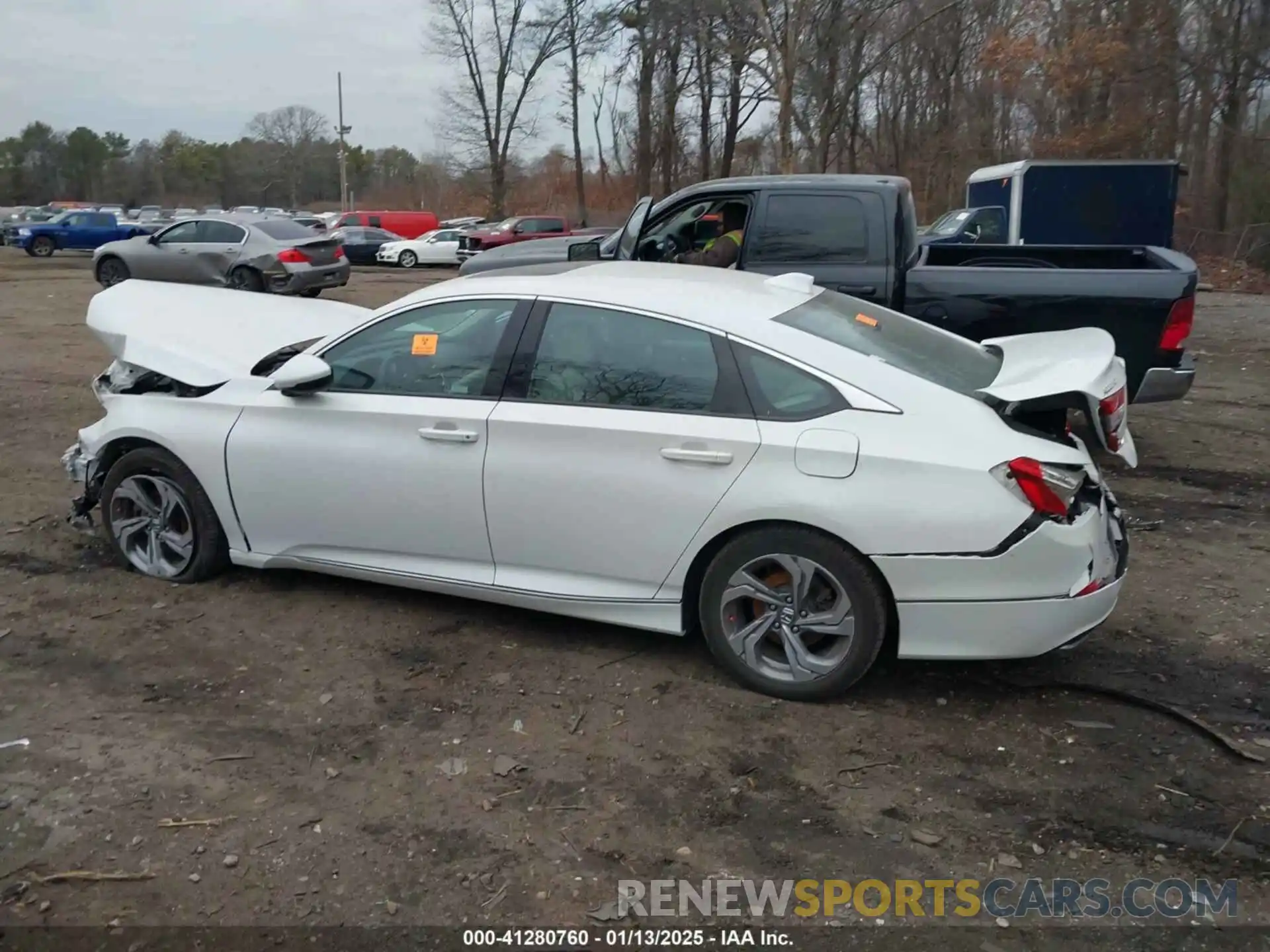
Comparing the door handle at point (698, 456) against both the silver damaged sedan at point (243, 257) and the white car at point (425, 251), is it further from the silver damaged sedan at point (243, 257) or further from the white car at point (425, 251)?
the white car at point (425, 251)

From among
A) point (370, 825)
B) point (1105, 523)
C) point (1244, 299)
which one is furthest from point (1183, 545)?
point (1244, 299)

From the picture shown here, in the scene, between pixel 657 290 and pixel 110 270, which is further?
pixel 110 270

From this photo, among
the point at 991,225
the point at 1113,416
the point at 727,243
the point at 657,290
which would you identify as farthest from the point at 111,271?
the point at 1113,416

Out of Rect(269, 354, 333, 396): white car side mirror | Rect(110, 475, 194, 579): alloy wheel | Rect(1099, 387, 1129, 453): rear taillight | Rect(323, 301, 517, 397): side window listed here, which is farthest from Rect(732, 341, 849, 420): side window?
Rect(110, 475, 194, 579): alloy wheel

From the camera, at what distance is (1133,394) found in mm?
6672

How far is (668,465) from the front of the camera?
404 centimetres

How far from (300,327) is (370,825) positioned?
10.9ft

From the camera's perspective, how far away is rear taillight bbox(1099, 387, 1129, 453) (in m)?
3.88

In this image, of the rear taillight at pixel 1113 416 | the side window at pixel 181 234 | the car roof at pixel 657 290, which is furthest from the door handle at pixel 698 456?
the side window at pixel 181 234

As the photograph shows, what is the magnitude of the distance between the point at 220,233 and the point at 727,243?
47.1 feet

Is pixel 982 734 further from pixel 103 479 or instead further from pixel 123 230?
pixel 123 230

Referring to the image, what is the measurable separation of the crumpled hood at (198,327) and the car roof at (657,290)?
2.23 ft

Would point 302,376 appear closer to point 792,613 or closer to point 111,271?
point 792,613

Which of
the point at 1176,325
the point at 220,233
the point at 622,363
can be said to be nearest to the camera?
the point at 622,363
